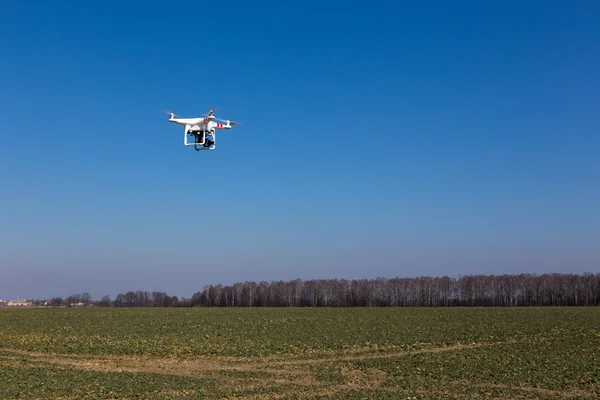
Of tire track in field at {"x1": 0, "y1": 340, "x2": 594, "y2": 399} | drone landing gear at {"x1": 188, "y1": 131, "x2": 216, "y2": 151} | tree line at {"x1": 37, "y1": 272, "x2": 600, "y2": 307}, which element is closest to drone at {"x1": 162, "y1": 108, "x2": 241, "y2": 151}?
drone landing gear at {"x1": 188, "y1": 131, "x2": 216, "y2": 151}

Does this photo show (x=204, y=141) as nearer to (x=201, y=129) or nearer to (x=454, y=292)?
(x=201, y=129)

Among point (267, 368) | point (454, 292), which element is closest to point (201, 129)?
point (267, 368)

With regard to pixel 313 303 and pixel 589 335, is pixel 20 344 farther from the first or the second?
pixel 313 303

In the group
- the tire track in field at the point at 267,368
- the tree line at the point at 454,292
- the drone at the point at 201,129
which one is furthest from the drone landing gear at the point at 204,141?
the tree line at the point at 454,292

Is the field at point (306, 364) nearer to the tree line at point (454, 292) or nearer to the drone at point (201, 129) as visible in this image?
the drone at point (201, 129)

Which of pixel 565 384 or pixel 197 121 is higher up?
pixel 197 121

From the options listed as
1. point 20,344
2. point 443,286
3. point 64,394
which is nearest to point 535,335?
point 64,394

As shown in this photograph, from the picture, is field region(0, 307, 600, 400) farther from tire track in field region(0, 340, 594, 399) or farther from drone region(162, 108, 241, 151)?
drone region(162, 108, 241, 151)

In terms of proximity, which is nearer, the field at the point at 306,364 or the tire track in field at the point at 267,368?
the field at the point at 306,364
